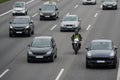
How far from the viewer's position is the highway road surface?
1280 inches

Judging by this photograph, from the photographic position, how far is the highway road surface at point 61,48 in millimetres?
32513

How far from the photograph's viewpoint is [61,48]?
147 ft

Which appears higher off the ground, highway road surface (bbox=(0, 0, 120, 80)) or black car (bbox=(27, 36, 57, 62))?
black car (bbox=(27, 36, 57, 62))

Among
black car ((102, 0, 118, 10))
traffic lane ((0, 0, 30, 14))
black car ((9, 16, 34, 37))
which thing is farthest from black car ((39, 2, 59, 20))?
black car ((9, 16, 34, 37))

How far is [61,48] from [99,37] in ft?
26.0

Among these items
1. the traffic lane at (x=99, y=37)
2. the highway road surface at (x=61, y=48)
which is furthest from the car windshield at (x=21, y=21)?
the traffic lane at (x=99, y=37)

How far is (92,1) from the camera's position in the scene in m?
88.4

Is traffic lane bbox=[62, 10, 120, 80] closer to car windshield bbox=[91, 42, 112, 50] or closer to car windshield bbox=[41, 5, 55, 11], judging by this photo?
car windshield bbox=[91, 42, 112, 50]

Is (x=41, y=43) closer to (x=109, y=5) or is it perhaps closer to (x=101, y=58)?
(x=101, y=58)

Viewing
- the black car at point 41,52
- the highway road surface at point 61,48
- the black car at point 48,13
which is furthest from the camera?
the black car at point 48,13

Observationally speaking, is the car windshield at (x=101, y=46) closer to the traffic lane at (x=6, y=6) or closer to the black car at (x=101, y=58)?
the black car at (x=101, y=58)

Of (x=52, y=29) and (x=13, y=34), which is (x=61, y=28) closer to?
(x=52, y=29)

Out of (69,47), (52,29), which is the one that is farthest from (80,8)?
(69,47)

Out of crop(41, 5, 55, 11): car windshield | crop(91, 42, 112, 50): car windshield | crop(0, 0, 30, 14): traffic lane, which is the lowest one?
crop(0, 0, 30, 14): traffic lane
